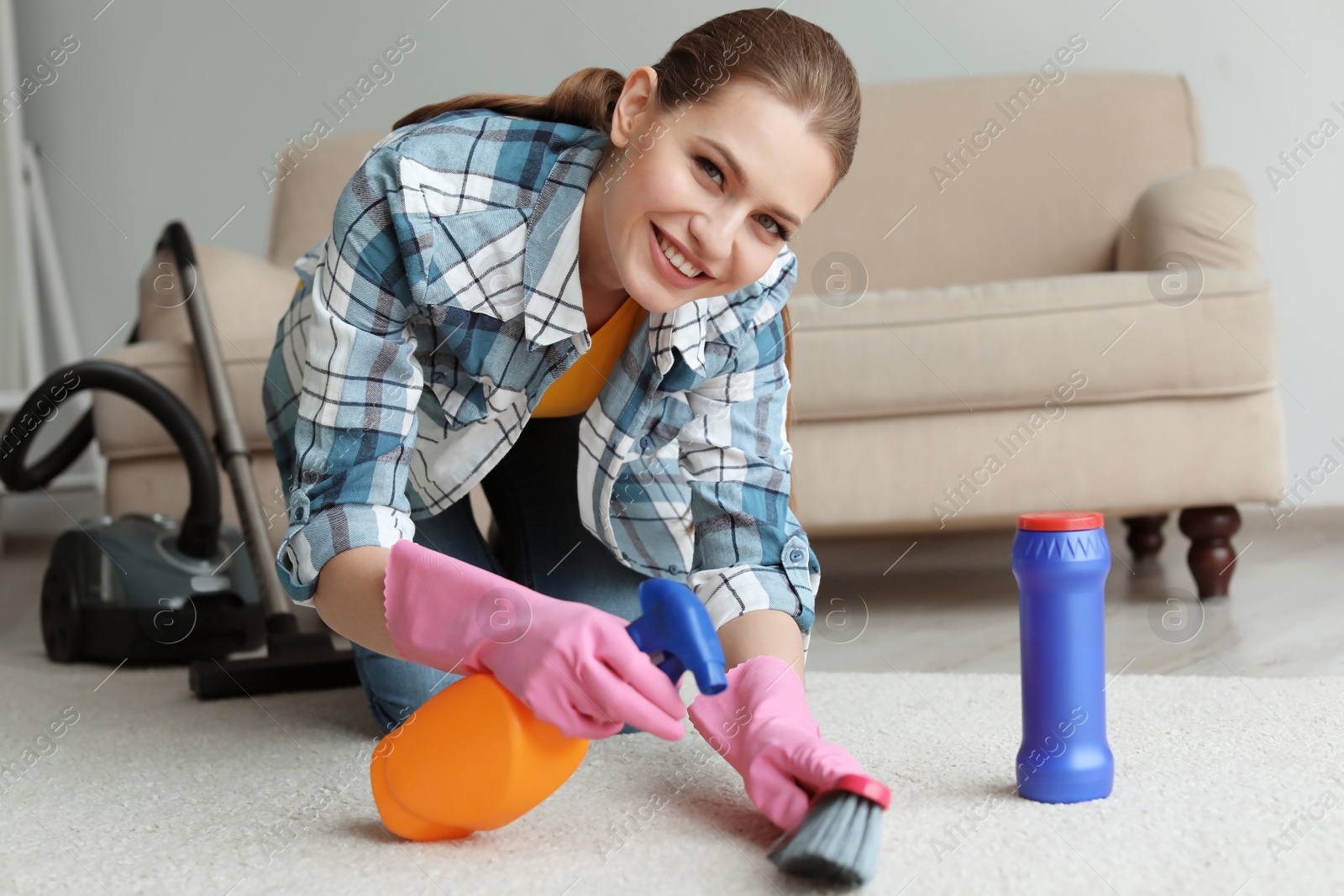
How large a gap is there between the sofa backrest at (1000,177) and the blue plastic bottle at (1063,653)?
1.52m

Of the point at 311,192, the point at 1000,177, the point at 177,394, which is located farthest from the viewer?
the point at 311,192

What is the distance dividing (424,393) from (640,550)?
0.27m

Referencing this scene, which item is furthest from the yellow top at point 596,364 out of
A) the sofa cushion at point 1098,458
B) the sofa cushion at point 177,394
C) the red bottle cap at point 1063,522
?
the sofa cushion at point 177,394

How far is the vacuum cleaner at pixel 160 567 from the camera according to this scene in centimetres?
155

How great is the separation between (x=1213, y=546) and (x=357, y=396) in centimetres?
134

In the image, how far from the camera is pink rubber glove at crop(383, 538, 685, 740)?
0.73 meters

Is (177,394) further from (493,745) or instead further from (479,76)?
(479,76)

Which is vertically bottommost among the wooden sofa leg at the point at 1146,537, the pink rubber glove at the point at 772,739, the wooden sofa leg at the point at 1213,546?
the wooden sofa leg at the point at 1146,537

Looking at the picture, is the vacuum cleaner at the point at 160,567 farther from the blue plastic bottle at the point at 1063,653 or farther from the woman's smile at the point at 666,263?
the blue plastic bottle at the point at 1063,653

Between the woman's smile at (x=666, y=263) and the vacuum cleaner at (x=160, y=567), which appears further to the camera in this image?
the vacuum cleaner at (x=160, y=567)

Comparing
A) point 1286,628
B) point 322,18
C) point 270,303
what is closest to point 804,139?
point 1286,628

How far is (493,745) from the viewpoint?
758 millimetres

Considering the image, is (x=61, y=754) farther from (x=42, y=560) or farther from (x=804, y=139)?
(x=42, y=560)

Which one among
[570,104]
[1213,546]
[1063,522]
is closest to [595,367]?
[570,104]
